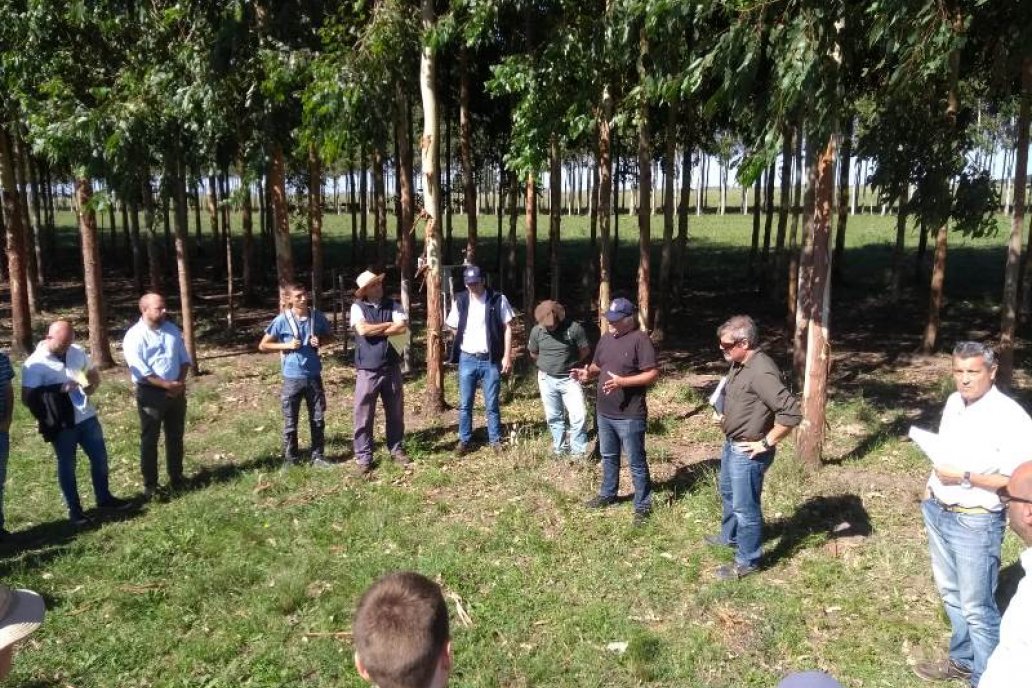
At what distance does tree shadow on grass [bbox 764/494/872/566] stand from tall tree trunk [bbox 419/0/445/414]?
449 cm

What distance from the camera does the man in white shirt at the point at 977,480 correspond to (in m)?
4.09

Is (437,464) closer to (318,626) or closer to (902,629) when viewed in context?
(318,626)

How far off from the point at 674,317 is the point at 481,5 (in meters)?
10.6

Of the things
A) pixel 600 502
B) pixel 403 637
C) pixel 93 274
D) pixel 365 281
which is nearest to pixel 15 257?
pixel 93 274

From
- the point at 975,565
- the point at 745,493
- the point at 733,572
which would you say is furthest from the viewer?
the point at 733,572

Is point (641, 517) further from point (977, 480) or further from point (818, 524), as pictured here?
point (977, 480)

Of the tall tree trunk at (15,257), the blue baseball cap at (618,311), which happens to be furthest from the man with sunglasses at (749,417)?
the tall tree trunk at (15,257)

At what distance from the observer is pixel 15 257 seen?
13.1m

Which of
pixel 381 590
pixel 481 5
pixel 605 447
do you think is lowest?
pixel 605 447

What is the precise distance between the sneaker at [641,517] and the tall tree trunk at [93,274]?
337 inches

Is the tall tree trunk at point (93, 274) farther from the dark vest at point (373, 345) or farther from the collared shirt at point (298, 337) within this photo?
the dark vest at point (373, 345)

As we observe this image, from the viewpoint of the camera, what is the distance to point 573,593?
5.67 m

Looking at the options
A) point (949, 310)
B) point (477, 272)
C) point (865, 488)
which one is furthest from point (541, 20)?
point (949, 310)

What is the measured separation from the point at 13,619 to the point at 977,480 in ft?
13.7
